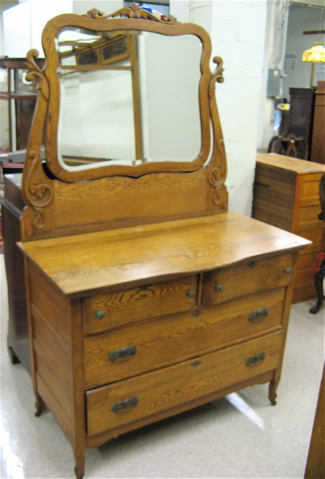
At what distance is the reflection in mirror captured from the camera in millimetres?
1958

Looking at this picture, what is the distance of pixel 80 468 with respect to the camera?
5.99 ft

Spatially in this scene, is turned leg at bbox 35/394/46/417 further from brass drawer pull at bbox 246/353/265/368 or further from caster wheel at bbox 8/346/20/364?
brass drawer pull at bbox 246/353/265/368

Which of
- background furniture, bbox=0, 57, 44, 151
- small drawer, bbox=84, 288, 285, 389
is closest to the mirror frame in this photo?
small drawer, bbox=84, 288, 285, 389

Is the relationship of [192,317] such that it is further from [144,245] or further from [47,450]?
[47,450]

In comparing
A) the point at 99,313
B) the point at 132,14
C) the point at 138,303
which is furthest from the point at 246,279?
the point at 132,14

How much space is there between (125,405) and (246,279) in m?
0.67

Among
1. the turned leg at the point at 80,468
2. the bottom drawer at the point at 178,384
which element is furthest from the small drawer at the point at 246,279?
the turned leg at the point at 80,468

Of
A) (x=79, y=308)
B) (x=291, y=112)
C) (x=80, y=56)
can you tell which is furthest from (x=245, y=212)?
(x=291, y=112)

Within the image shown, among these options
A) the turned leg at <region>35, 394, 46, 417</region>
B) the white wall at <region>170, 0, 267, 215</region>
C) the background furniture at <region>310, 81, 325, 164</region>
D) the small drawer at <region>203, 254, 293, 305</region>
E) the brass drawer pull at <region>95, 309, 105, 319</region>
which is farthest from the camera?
the background furniture at <region>310, 81, 325, 164</region>

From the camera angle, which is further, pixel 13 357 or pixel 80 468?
Answer: pixel 13 357

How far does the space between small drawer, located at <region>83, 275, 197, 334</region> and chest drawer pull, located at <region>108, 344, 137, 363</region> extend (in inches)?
4.2

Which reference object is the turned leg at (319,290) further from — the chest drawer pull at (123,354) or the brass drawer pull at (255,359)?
the chest drawer pull at (123,354)

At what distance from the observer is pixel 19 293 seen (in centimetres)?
228

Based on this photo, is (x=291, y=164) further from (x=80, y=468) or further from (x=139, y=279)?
(x=80, y=468)
